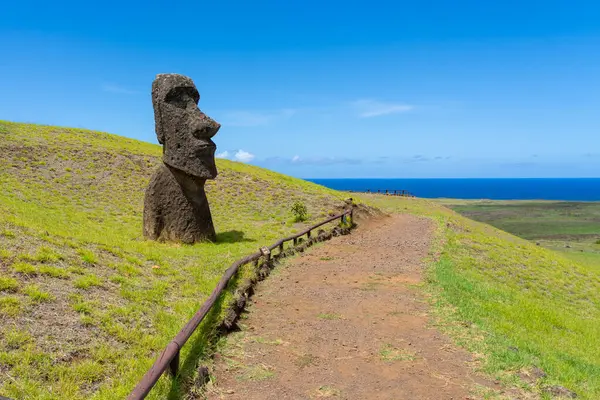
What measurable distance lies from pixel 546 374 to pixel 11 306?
9.25 meters

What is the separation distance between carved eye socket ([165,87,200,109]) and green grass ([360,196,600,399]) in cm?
1112

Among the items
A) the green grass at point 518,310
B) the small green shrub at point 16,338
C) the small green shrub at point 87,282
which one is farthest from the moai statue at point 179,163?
the small green shrub at point 16,338

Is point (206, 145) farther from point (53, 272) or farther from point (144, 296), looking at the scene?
point (53, 272)

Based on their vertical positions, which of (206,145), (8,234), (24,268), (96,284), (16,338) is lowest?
(16,338)

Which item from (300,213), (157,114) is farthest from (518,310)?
(300,213)

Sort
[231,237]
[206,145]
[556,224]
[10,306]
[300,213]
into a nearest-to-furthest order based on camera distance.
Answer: [10,306] < [206,145] < [231,237] < [300,213] < [556,224]

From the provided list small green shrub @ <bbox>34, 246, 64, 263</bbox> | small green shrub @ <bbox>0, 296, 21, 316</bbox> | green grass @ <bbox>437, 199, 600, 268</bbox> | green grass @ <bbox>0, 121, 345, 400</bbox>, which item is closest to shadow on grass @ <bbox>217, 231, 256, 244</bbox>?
green grass @ <bbox>0, 121, 345, 400</bbox>

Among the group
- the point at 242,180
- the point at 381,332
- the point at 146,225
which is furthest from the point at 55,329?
the point at 242,180

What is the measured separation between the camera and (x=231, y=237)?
824 inches

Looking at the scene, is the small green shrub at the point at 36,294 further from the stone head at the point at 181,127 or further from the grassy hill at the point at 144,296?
the stone head at the point at 181,127

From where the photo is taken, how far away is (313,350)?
8773 mm

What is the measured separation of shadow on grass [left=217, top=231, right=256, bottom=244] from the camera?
1997 cm

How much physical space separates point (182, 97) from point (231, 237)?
21.6 feet

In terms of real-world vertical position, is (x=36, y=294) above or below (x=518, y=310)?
above
